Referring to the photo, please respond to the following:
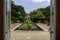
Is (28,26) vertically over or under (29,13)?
under

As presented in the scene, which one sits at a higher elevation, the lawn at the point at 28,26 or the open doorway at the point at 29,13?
the open doorway at the point at 29,13

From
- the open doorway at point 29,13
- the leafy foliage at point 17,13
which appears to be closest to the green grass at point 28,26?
the open doorway at point 29,13

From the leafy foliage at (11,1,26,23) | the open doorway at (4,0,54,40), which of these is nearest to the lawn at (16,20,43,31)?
the open doorway at (4,0,54,40)

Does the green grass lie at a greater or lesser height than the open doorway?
lesser

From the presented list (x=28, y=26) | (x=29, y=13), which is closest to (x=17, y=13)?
(x=29, y=13)

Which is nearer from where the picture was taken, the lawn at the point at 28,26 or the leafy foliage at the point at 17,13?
the lawn at the point at 28,26

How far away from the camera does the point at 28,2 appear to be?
31.9 ft

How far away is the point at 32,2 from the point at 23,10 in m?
0.82

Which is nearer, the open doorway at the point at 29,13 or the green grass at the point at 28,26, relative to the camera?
the green grass at the point at 28,26

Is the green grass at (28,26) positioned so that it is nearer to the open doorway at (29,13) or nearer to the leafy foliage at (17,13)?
the open doorway at (29,13)

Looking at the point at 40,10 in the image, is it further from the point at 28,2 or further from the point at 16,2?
the point at 16,2

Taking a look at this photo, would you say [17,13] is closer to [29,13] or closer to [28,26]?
[29,13]

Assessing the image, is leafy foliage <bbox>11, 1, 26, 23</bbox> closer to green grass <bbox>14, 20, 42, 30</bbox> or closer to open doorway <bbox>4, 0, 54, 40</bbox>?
open doorway <bbox>4, 0, 54, 40</bbox>

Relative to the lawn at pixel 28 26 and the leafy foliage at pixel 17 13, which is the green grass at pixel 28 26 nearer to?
the lawn at pixel 28 26
